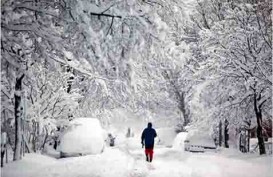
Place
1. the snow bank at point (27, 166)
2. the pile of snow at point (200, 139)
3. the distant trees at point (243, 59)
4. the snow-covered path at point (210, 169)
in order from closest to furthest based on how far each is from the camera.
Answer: the snow bank at point (27, 166)
the snow-covered path at point (210, 169)
the distant trees at point (243, 59)
the pile of snow at point (200, 139)

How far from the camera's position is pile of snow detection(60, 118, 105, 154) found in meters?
16.7

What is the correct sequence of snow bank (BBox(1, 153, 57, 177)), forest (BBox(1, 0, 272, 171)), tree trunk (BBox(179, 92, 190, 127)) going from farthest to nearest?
1. tree trunk (BBox(179, 92, 190, 127))
2. snow bank (BBox(1, 153, 57, 177))
3. forest (BBox(1, 0, 272, 171))

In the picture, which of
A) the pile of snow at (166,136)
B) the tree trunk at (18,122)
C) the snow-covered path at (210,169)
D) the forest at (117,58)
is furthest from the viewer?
the pile of snow at (166,136)

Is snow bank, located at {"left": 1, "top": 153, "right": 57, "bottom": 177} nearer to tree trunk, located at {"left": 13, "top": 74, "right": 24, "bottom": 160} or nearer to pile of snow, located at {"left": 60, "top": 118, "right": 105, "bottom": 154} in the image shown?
tree trunk, located at {"left": 13, "top": 74, "right": 24, "bottom": 160}

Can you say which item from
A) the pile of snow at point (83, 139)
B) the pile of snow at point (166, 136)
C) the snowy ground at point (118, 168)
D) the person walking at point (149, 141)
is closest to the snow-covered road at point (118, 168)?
the snowy ground at point (118, 168)

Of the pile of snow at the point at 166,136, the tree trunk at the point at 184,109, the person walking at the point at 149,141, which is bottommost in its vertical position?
the pile of snow at the point at 166,136

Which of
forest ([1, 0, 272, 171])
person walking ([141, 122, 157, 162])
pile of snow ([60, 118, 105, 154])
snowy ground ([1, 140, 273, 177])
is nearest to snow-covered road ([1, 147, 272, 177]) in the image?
snowy ground ([1, 140, 273, 177])

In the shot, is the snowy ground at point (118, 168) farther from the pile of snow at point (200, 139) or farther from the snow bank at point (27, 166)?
the pile of snow at point (200, 139)

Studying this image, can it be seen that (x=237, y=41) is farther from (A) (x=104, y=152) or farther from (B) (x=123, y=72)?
(B) (x=123, y=72)

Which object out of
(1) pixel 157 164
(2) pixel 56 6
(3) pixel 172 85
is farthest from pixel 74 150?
(3) pixel 172 85

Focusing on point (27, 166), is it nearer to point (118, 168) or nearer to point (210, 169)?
point (118, 168)

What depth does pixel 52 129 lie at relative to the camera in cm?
1975

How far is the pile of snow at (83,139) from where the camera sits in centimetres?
1669

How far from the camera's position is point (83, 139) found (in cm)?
1683
